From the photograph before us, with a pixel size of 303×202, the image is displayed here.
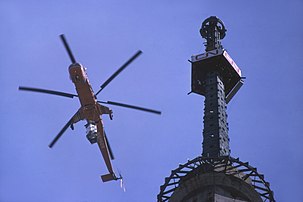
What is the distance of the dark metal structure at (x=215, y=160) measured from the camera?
54781 millimetres

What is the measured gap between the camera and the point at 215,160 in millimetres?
57312

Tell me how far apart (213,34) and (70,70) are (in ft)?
148

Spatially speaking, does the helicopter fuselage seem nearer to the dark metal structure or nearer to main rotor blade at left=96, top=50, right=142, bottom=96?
main rotor blade at left=96, top=50, right=142, bottom=96

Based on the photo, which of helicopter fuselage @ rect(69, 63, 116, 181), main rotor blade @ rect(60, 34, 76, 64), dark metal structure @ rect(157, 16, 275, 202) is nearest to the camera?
main rotor blade @ rect(60, 34, 76, 64)

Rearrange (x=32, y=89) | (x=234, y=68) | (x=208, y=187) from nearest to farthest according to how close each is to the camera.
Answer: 1. (x=32, y=89)
2. (x=208, y=187)
3. (x=234, y=68)

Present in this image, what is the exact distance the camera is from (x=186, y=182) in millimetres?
56125

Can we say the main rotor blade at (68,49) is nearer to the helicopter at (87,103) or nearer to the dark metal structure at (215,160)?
the helicopter at (87,103)

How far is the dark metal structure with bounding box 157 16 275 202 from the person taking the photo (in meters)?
54.8

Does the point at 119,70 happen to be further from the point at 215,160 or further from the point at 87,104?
the point at 215,160

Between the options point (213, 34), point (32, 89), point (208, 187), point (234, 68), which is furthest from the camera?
point (213, 34)

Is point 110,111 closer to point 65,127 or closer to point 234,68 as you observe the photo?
point 65,127

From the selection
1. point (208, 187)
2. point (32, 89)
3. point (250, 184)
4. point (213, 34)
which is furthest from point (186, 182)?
point (213, 34)

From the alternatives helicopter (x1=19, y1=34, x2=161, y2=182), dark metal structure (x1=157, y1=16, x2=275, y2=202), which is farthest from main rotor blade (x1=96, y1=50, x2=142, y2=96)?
dark metal structure (x1=157, y1=16, x2=275, y2=202)

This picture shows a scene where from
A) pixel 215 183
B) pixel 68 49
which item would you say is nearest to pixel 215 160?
pixel 215 183
